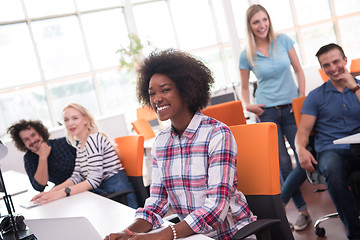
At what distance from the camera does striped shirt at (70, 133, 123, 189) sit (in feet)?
9.43

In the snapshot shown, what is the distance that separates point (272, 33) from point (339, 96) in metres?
0.74

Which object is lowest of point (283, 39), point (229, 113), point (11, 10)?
point (229, 113)

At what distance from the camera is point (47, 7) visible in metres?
8.60

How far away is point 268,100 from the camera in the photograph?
3238mm

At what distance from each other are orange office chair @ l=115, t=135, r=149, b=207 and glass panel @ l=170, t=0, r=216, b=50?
23.2 feet

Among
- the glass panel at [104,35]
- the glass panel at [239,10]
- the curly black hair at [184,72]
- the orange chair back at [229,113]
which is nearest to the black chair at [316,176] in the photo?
A: the orange chair back at [229,113]

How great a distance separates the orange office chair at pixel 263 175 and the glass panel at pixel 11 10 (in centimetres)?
768

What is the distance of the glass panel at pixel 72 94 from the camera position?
28.5ft

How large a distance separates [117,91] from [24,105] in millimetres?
1924

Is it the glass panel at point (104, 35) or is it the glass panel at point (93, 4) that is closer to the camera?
the glass panel at point (93, 4)

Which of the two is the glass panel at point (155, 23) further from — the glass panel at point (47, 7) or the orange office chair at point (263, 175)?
the orange office chair at point (263, 175)

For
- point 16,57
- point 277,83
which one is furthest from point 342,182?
point 16,57

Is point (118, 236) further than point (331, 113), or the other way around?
point (331, 113)

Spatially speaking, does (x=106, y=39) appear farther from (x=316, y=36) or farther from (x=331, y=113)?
(x=331, y=113)
